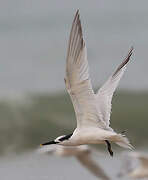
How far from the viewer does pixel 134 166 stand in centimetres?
589

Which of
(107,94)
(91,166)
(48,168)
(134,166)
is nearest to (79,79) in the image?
(107,94)

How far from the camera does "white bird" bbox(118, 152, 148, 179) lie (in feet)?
19.1

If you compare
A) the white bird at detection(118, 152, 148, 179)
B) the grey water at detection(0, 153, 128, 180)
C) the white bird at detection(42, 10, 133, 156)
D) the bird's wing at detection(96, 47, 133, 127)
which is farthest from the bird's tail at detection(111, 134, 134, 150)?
the grey water at detection(0, 153, 128, 180)

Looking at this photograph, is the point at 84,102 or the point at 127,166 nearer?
the point at 84,102

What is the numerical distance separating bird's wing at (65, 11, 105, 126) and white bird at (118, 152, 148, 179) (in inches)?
72.2

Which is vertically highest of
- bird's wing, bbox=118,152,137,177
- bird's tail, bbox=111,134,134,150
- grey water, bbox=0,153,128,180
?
bird's tail, bbox=111,134,134,150

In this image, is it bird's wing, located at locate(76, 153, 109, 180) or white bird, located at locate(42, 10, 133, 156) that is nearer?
white bird, located at locate(42, 10, 133, 156)

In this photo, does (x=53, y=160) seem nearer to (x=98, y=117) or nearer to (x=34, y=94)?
(x=34, y=94)

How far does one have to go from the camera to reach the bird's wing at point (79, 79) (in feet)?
12.1

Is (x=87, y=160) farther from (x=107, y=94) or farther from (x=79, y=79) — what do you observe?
(x=79, y=79)

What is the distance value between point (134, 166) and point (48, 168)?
1.29m

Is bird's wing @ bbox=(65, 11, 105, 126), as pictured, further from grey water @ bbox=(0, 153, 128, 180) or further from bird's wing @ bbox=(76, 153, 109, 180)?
grey water @ bbox=(0, 153, 128, 180)

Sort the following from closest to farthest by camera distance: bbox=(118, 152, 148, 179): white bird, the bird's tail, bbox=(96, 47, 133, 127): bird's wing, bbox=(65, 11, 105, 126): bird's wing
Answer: bbox=(65, 11, 105, 126): bird's wing < the bird's tail < bbox=(96, 47, 133, 127): bird's wing < bbox=(118, 152, 148, 179): white bird

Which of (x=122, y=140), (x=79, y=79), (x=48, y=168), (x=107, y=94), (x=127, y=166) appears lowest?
(x=48, y=168)
